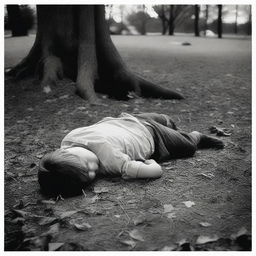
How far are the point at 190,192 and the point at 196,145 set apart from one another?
40.0 inches

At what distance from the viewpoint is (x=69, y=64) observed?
7.04 m

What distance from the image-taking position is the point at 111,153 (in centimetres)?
321

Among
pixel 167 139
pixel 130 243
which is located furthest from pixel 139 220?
pixel 167 139

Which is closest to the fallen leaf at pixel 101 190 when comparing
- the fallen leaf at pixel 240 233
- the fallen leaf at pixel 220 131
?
the fallen leaf at pixel 240 233

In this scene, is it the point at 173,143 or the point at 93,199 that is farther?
the point at 173,143

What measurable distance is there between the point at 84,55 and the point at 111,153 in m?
3.93

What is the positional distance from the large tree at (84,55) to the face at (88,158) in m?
3.43

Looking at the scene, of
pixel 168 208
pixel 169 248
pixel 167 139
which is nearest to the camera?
pixel 169 248

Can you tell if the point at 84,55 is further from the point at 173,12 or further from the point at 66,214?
the point at 173,12

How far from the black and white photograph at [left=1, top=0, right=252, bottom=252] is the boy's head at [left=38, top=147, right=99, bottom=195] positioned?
0.01 meters

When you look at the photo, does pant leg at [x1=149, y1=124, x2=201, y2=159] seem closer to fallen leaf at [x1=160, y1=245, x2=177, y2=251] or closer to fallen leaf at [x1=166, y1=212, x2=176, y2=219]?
fallen leaf at [x1=166, y1=212, x2=176, y2=219]

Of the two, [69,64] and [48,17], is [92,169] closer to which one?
[69,64]

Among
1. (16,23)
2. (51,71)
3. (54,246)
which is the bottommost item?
(54,246)

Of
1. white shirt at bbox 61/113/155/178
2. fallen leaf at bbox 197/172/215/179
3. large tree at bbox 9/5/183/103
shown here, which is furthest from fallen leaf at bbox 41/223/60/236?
large tree at bbox 9/5/183/103
